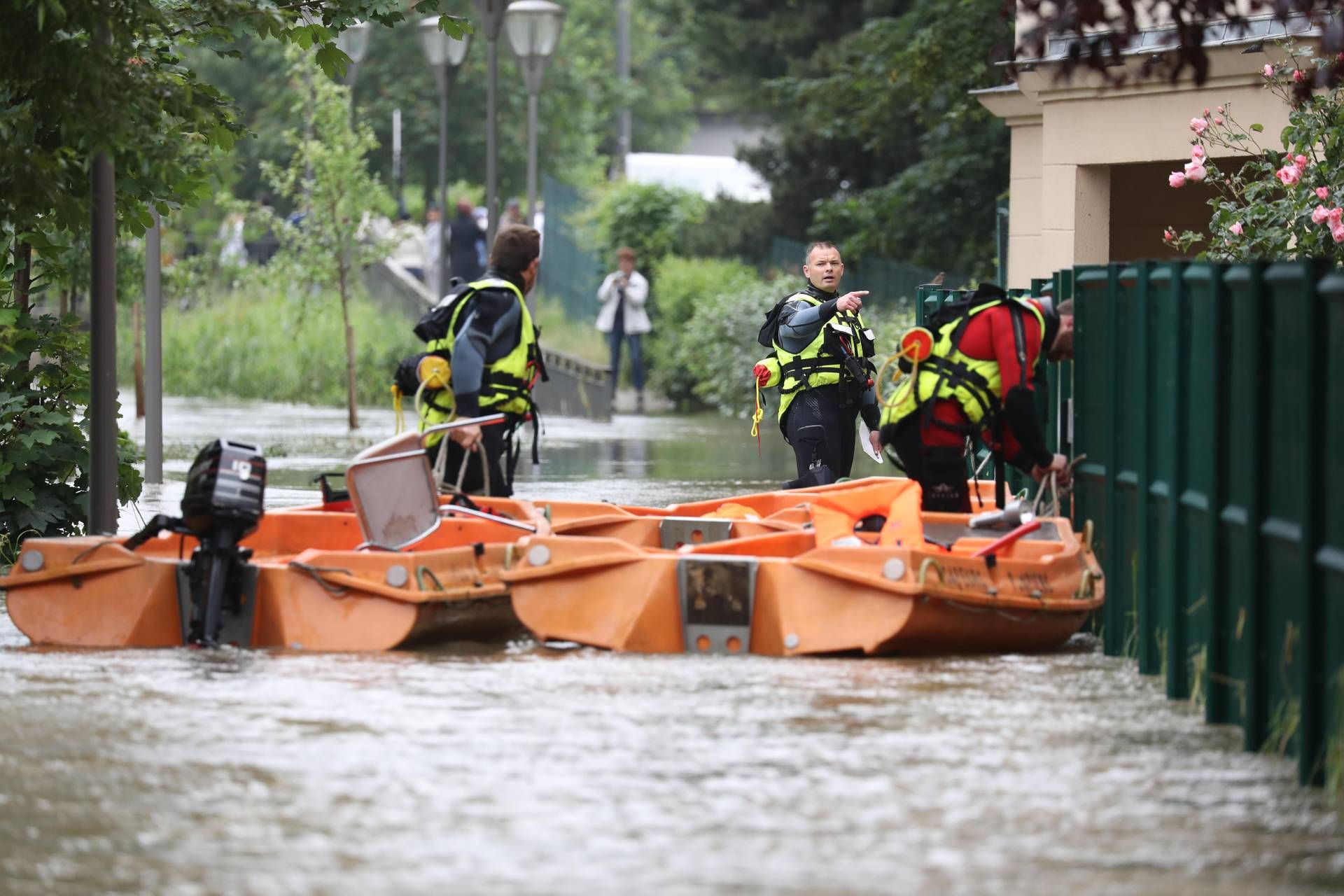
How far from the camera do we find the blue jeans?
3008cm

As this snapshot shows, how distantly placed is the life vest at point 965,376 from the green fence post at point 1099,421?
237 mm

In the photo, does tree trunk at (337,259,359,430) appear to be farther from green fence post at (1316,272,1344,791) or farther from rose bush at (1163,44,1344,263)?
green fence post at (1316,272,1344,791)

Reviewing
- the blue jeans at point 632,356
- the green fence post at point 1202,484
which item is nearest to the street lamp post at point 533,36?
the blue jeans at point 632,356

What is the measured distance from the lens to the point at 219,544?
30.6 feet

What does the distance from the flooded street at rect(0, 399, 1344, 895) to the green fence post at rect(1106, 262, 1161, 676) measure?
0.93 ft

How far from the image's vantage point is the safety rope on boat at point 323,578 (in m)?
9.38

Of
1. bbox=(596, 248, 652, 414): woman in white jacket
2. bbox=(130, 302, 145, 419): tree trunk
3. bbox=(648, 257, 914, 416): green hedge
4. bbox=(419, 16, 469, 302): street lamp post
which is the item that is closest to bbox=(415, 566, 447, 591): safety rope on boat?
bbox=(648, 257, 914, 416): green hedge

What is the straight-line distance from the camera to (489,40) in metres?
22.4

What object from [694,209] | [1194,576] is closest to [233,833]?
[1194,576]

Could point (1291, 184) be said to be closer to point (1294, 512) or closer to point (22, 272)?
point (1294, 512)

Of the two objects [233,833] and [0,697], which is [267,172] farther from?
[233,833]

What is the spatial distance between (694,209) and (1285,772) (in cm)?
2873

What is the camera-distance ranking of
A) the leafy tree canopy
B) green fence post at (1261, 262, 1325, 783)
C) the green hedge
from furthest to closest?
1. the green hedge
2. the leafy tree canopy
3. green fence post at (1261, 262, 1325, 783)

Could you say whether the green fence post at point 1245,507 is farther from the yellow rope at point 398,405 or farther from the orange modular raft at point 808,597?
the yellow rope at point 398,405
